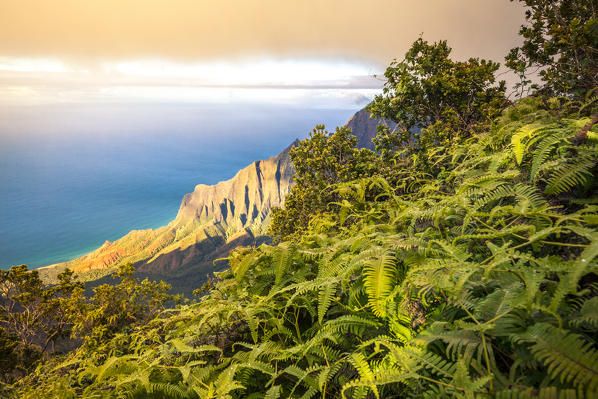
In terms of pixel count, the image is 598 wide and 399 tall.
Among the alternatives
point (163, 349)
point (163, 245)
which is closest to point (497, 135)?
point (163, 349)

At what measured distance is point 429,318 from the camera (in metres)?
1.88

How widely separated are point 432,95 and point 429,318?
12425mm

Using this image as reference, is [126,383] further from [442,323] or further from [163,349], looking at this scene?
[442,323]

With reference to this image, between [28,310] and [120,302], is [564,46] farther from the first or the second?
[28,310]

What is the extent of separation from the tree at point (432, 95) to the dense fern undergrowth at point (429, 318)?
8694mm

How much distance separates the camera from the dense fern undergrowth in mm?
1284

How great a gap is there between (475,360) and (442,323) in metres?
0.25

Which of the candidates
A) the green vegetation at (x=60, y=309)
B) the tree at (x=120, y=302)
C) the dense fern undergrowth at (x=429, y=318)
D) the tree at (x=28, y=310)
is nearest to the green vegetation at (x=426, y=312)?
the dense fern undergrowth at (x=429, y=318)

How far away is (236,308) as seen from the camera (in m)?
2.54

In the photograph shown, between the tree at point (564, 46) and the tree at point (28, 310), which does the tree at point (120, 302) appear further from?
the tree at point (564, 46)

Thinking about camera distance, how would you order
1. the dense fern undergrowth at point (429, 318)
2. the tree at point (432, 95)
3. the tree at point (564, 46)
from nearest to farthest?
the dense fern undergrowth at point (429, 318), the tree at point (564, 46), the tree at point (432, 95)

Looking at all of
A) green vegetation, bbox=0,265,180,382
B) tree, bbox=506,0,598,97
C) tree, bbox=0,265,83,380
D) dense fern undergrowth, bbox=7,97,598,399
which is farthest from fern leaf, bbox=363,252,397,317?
tree, bbox=0,265,83,380

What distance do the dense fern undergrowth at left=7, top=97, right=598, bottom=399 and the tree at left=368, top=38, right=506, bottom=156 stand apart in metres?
8.69

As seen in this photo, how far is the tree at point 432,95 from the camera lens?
11125 millimetres
